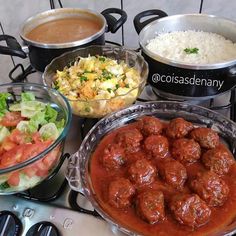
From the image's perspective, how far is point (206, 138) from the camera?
2.29 ft

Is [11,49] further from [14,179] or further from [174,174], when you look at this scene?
[174,174]

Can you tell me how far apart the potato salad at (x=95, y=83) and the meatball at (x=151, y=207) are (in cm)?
27

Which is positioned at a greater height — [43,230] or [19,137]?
[19,137]

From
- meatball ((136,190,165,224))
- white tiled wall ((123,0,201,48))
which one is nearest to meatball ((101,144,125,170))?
meatball ((136,190,165,224))

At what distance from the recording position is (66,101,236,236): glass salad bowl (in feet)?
1.89

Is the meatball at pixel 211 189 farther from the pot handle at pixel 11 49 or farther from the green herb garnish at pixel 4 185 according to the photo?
the pot handle at pixel 11 49

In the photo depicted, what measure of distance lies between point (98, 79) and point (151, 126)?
20cm

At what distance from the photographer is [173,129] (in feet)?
2.39

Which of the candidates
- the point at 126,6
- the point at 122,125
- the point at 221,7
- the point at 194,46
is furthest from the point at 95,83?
the point at 221,7

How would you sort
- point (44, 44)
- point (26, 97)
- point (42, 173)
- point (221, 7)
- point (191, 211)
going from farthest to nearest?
1. point (221, 7)
2. point (44, 44)
3. point (26, 97)
4. point (42, 173)
5. point (191, 211)

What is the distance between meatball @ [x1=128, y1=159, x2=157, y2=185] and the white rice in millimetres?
391

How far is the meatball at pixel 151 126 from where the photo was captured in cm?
73

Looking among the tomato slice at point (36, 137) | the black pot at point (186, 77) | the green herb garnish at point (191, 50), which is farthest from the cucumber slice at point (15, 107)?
the green herb garnish at point (191, 50)

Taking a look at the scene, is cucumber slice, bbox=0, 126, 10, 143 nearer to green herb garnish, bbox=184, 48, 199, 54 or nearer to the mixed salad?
the mixed salad
